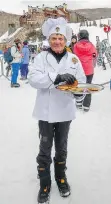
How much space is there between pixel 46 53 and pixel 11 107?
15.0ft

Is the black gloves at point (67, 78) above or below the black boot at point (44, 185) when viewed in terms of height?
above

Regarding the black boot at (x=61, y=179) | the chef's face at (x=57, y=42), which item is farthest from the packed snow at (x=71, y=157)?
the chef's face at (x=57, y=42)

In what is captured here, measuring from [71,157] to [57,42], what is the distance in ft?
6.22

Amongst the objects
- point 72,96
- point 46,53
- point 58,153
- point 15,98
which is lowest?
point 15,98

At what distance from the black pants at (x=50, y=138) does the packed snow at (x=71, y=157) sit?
427 mm

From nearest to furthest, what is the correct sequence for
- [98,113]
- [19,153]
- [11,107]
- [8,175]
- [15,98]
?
[8,175] → [19,153] → [98,113] → [11,107] → [15,98]

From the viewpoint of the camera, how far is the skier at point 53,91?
9.26 feet

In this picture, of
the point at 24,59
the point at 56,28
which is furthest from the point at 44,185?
the point at 24,59

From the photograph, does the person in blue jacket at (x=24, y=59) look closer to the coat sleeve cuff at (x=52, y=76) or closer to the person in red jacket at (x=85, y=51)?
the person in red jacket at (x=85, y=51)

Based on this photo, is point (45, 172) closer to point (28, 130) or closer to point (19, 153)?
point (19, 153)

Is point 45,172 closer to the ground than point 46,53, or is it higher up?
closer to the ground

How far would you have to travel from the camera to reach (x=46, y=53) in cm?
292

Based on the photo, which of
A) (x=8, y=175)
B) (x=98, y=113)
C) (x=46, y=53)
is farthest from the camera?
(x=98, y=113)

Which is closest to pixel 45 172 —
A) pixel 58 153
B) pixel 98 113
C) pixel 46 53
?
pixel 58 153
